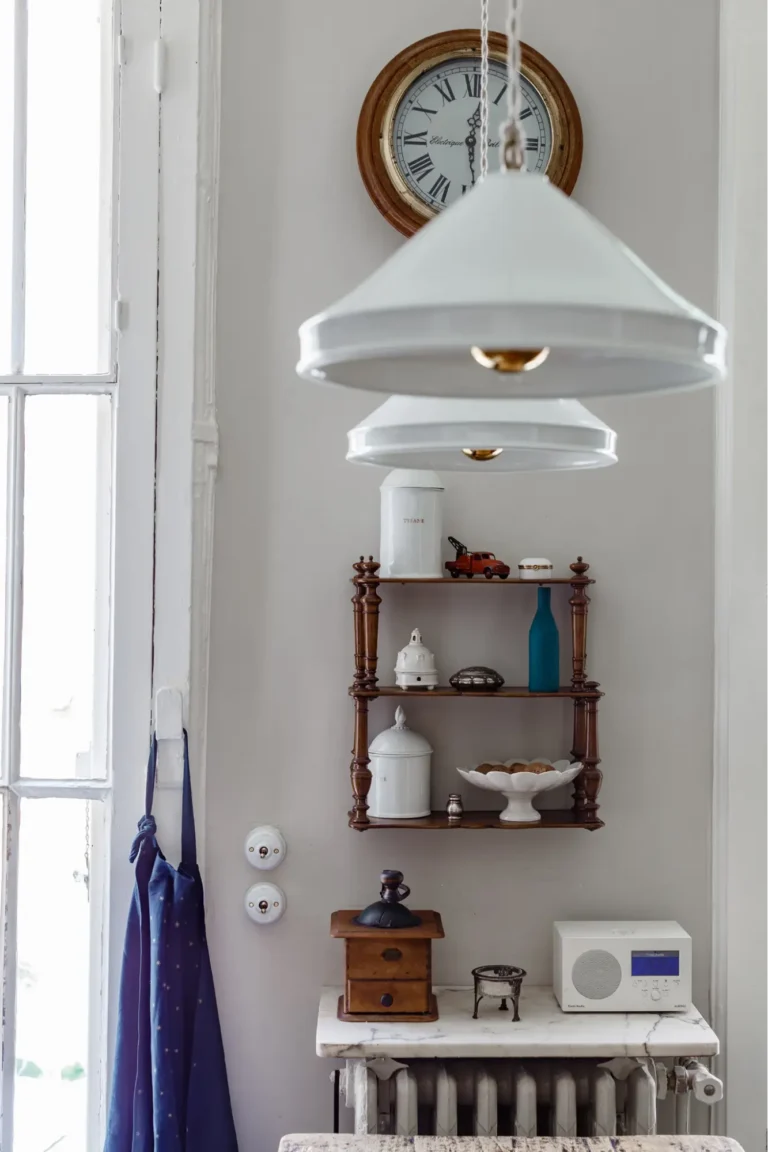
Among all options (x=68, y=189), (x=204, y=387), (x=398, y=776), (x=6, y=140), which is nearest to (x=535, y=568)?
(x=398, y=776)

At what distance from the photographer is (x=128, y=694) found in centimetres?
238

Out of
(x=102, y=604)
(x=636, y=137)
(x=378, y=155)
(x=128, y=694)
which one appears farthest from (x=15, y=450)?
(x=636, y=137)

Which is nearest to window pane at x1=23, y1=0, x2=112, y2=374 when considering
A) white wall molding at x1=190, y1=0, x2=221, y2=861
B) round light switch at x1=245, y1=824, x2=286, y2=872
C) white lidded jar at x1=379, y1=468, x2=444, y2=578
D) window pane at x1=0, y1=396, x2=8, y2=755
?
window pane at x1=0, y1=396, x2=8, y2=755

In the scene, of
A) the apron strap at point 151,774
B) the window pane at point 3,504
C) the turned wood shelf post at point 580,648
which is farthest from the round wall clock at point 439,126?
the apron strap at point 151,774

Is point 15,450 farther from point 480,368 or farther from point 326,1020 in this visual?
point 480,368

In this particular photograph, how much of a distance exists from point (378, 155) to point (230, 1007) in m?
1.79

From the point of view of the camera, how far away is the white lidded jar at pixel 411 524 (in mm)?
2279

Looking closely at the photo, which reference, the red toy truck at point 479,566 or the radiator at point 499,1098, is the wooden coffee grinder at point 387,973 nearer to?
the radiator at point 499,1098

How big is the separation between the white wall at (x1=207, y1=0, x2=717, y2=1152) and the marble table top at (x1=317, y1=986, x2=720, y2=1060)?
200mm

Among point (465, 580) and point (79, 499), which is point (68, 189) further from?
point (465, 580)

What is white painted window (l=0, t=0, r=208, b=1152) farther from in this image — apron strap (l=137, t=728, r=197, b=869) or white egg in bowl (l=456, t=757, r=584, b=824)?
white egg in bowl (l=456, t=757, r=584, b=824)

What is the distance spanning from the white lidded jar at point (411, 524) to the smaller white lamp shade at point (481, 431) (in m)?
1.09

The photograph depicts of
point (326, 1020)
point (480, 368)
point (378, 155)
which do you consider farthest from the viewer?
point (378, 155)

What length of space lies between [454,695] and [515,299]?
1.59 meters
